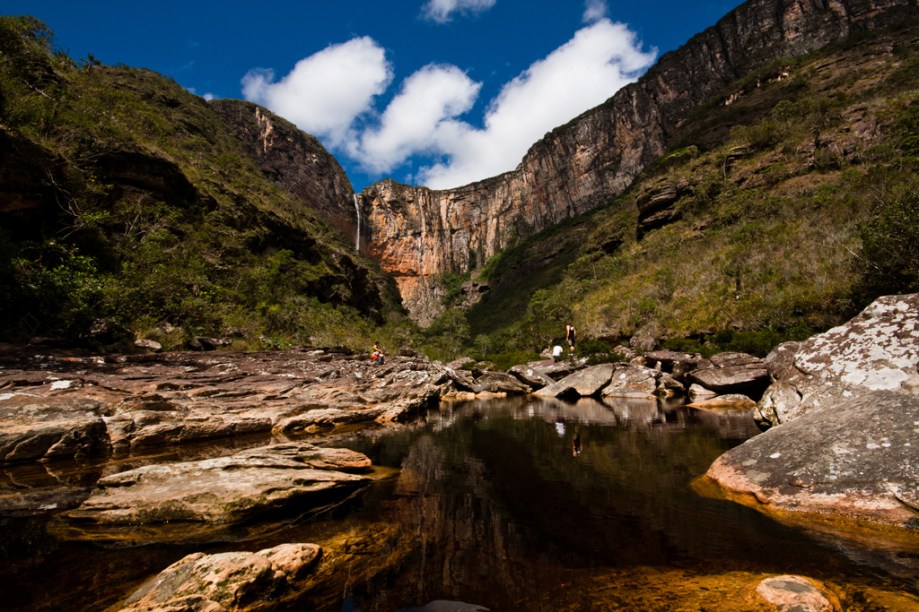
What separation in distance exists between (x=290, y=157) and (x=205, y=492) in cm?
11739

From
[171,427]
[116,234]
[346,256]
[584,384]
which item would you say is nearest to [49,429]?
[171,427]

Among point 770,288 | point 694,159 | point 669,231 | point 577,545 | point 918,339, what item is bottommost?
point 577,545

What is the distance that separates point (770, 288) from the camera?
81.7 ft

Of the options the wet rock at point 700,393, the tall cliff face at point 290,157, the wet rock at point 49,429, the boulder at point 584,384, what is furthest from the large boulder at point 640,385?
the tall cliff face at point 290,157

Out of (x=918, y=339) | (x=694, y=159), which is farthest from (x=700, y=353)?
(x=694, y=159)

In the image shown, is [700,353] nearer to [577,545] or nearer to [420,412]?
[420,412]

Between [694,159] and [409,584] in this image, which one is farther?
[694,159]

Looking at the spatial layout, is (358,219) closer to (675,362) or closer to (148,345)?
(675,362)

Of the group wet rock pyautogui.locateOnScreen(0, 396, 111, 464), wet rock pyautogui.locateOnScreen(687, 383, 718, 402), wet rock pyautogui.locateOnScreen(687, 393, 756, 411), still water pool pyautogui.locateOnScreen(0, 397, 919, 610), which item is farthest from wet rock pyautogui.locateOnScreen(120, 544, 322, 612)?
wet rock pyautogui.locateOnScreen(687, 383, 718, 402)

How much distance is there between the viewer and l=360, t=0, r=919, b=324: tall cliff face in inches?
3172

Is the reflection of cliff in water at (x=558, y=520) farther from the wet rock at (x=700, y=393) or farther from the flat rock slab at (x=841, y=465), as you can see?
the wet rock at (x=700, y=393)

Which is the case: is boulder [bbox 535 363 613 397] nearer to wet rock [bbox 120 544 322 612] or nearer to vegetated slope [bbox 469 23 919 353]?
vegetated slope [bbox 469 23 919 353]

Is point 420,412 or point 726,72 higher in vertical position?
point 726,72

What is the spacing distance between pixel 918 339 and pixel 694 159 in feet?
223
